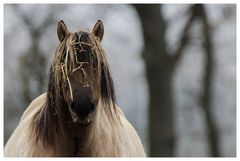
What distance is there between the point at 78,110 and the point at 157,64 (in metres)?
4.34

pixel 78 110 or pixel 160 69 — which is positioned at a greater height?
pixel 160 69

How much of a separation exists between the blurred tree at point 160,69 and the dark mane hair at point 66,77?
3.19 m

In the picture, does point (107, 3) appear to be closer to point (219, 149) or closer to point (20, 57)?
point (20, 57)

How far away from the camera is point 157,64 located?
303 inches

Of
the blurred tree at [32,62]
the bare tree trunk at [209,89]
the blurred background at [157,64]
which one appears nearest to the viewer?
the blurred tree at [32,62]

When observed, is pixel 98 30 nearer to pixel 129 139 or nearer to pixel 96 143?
pixel 96 143

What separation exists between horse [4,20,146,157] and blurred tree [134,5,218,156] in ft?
9.66

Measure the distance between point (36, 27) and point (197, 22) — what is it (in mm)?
2031

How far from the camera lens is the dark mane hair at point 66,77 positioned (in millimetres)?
3572

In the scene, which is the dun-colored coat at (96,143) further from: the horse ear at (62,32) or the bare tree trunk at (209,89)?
the bare tree trunk at (209,89)

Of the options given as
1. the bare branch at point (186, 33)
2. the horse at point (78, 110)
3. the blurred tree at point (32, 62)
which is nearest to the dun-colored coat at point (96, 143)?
the horse at point (78, 110)

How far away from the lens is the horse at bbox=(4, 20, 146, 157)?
11.5 feet

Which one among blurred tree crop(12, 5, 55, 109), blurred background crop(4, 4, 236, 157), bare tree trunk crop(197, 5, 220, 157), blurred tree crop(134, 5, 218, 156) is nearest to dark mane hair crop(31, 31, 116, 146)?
blurred background crop(4, 4, 236, 157)

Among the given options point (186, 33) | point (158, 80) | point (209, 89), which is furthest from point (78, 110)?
point (209, 89)
